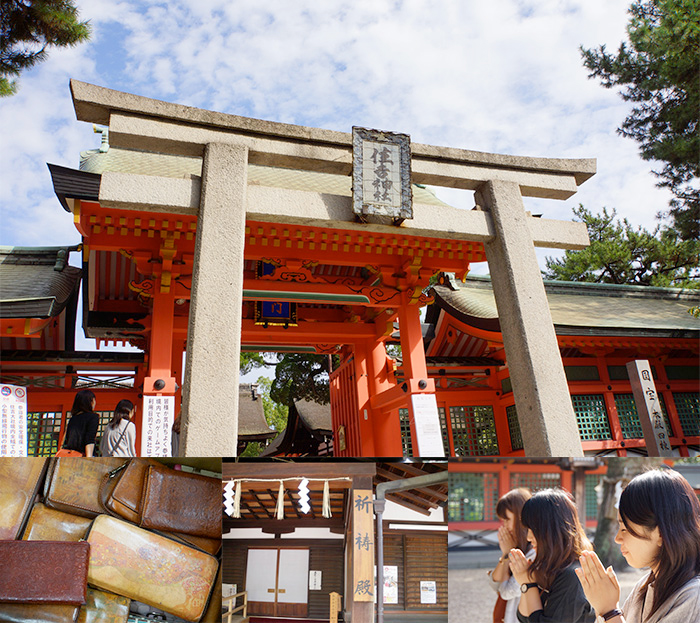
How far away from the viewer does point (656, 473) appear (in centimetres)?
255

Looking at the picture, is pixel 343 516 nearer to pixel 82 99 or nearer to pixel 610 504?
pixel 610 504

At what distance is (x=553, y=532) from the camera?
Answer: 252cm

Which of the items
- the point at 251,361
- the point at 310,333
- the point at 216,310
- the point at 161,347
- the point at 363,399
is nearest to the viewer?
the point at 216,310

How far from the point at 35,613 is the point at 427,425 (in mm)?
5139

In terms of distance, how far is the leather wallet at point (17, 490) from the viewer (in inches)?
97.7

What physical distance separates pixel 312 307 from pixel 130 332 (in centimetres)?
308

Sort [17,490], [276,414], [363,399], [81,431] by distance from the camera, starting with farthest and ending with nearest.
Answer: [276,414] → [363,399] → [81,431] → [17,490]

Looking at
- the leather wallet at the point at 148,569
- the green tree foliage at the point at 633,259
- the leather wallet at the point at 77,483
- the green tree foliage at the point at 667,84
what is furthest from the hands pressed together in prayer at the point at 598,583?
the green tree foliage at the point at 633,259

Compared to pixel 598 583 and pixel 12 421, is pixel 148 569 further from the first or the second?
pixel 12 421

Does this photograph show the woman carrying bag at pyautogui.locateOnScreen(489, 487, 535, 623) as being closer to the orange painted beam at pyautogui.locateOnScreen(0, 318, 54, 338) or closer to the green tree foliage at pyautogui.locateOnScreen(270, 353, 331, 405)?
the orange painted beam at pyautogui.locateOnScreen(0, 318, 54, 338)

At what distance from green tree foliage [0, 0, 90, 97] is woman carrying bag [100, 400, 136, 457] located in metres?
4.63

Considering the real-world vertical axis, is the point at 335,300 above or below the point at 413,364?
above

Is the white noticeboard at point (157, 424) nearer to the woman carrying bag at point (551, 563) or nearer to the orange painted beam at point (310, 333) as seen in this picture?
the orange painted beam at point (310, 333)

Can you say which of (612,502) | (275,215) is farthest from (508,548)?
(275,215)
